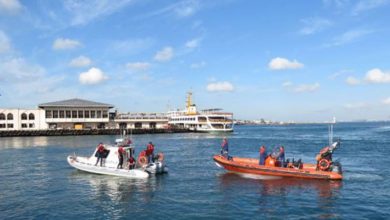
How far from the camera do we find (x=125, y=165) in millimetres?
29797

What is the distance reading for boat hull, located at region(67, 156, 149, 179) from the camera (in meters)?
28.2

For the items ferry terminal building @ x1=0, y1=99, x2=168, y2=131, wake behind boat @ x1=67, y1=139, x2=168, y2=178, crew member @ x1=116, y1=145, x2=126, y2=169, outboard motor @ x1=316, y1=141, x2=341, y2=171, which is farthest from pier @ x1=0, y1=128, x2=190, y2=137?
outboard motor @ x1=316, y1=141, x2=341, y2=171

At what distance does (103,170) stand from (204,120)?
83892 mm

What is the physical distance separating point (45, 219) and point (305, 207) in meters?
12.7

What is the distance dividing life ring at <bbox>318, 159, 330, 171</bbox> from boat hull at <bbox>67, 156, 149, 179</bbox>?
40.8 ft

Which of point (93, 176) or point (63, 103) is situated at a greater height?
point (63, 103)

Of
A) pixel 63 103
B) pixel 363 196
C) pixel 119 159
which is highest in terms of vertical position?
pixel 63 103

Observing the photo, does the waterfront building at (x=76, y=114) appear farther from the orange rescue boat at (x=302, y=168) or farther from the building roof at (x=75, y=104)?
the orange rescue boat at (x=302, y=168)

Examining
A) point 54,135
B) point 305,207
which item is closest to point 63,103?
point 54,135

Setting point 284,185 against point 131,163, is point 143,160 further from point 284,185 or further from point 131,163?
point 284,185

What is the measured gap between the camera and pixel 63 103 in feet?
344

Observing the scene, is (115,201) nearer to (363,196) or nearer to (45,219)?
(45,219)

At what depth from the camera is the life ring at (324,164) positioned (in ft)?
91.6

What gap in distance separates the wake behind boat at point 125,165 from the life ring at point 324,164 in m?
11.6
